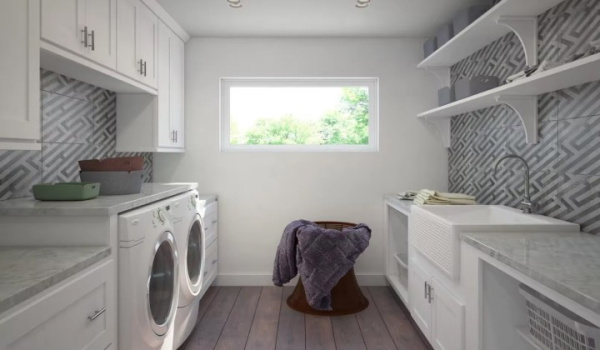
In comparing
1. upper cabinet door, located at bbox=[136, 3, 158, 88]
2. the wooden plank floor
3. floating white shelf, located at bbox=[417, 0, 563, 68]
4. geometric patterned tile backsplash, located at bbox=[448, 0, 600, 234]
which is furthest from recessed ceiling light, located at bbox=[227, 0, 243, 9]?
the wooden plank floor

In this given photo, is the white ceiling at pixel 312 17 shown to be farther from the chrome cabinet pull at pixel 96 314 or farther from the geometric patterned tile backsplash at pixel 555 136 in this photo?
the chrome cabinet pull at pixel 96 314

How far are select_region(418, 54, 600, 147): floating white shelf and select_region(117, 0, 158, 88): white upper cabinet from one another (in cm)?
203

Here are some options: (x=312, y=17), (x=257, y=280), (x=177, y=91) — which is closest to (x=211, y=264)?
(x=257, y=280)

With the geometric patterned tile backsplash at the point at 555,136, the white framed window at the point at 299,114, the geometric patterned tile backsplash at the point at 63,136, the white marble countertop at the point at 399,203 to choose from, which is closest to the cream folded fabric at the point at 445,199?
the white marble countertop at the point at 399,203

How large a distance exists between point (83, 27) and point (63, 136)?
2.49 ft

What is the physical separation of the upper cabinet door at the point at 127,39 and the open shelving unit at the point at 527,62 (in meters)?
2.01

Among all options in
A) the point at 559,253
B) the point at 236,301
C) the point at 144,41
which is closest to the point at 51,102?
the point at 144,41

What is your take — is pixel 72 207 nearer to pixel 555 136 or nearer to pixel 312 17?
pixel 312 17

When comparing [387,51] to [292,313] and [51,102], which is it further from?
[51,102]

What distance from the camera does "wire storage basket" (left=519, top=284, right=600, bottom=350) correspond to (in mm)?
1265

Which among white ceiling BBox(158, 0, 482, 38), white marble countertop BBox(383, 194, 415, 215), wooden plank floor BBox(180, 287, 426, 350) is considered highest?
white ceiling BBox(158, 0, 482, 38)

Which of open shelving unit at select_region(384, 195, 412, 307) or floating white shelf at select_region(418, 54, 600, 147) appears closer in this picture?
floating white shelf at select_region(418, 54, 600, 147)

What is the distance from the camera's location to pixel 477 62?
9.32 feet

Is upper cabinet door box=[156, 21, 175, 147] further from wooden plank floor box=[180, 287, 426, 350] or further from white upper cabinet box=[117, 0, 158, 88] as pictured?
wooden plank floor box=[180, 287, 426, 350]
